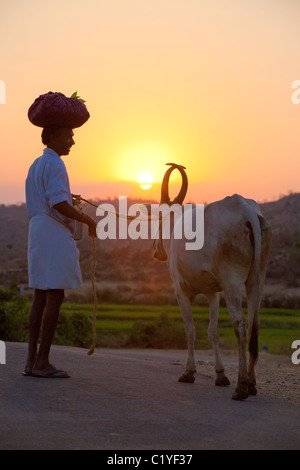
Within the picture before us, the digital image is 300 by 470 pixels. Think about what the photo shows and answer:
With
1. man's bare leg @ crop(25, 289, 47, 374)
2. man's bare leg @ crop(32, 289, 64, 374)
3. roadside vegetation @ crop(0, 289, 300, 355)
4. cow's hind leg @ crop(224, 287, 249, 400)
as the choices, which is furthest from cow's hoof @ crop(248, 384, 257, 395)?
roadside vegetation @ crop(0, 289, 300, 355)

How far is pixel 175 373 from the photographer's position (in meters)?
9.27

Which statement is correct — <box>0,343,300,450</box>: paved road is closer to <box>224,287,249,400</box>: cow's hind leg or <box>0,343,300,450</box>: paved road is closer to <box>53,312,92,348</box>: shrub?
<box>224,287,249,400</box>: cow's hind leg

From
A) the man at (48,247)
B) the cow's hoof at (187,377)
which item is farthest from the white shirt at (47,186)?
the cow's hoof at (187,377)

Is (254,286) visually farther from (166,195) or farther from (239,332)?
(166,195)

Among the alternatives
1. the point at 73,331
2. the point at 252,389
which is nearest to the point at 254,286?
the point at 252,389

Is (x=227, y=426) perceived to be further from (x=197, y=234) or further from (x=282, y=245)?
(x=282, y=245)

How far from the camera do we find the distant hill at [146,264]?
53.0 metres

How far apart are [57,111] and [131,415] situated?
3.21 metres

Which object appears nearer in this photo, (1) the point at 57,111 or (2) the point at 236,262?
(1) the point at 57,111

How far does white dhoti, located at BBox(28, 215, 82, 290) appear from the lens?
7.26 metres

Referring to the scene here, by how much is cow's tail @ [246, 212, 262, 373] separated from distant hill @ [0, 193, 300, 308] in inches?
1444

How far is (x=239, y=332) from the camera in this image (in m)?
7.35

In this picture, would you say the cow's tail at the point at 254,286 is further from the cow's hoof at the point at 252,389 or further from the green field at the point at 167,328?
the green field at the point at 167,328

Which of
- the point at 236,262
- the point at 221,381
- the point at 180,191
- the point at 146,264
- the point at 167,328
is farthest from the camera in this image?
the point at 146,264
